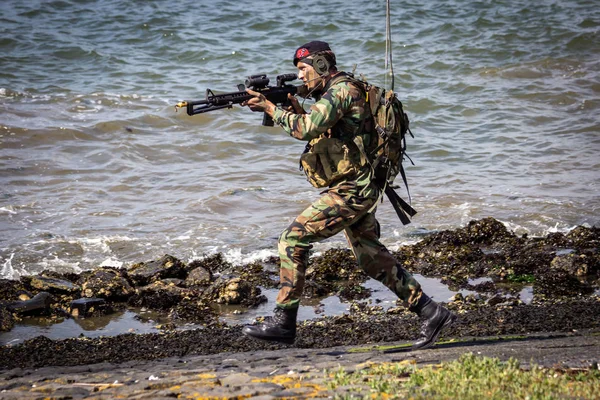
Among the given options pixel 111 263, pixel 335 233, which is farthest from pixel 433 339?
pixel 111 263

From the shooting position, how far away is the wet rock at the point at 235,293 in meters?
8.30

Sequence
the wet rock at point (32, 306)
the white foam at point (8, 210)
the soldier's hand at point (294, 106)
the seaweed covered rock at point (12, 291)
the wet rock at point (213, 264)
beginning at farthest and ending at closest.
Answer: the white foam at point (8, 210) → the wet rock at point (213, 264) → the seaweed covered rock at point (12, 291) → the wet rock at point (32, 306) → the soldier's hand at point (294, 106)

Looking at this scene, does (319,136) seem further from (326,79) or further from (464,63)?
(464,63)

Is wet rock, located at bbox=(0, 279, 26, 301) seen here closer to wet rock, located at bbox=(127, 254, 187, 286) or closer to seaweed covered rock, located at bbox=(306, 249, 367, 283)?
wet rock, located at bbox=(127, 254, 187, 286)

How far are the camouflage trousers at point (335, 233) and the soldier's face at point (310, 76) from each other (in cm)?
80

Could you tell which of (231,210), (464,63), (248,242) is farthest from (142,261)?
(464,63)

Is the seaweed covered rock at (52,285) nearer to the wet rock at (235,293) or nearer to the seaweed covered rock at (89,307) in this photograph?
the seaweed covered rock at (89,307)

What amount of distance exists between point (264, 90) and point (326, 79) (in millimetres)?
488

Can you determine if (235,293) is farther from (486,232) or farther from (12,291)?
(486,232)

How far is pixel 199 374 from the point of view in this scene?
565cm

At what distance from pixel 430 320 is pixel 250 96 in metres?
2.13

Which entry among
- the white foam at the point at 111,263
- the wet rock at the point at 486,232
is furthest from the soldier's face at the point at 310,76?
the white foam at the point at 111,263

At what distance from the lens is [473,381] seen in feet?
15.8

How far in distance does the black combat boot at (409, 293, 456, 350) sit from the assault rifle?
178 centimetres
